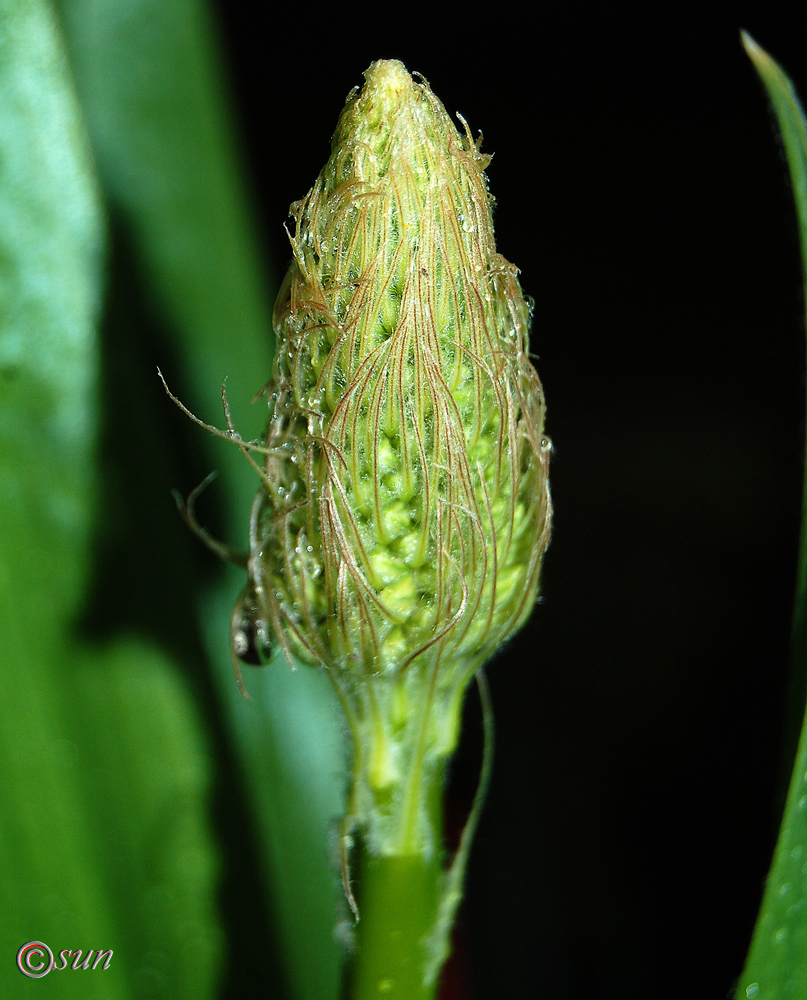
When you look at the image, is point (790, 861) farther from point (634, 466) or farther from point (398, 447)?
point (634, 466)

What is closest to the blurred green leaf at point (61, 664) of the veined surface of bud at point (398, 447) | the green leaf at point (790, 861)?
the veined surface of bud at point (398, 447)

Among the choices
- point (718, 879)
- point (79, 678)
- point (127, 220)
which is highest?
point (127, 220)

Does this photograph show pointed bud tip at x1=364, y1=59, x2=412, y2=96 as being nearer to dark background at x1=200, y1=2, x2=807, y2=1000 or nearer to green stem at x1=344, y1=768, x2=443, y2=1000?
green stem at x1=344, y1=768, x2=443, y2=1000

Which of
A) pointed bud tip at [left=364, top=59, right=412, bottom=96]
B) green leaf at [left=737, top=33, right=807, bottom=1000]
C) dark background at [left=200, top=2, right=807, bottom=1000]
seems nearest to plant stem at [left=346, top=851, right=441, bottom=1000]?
green leaf at [left=737, top=33, right=807, bottom=1000]

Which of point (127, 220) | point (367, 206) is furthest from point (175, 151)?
point (367, 206)

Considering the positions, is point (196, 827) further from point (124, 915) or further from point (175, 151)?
point (175, 151)

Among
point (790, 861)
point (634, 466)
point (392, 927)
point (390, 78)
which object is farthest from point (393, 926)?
point (634, 466)
